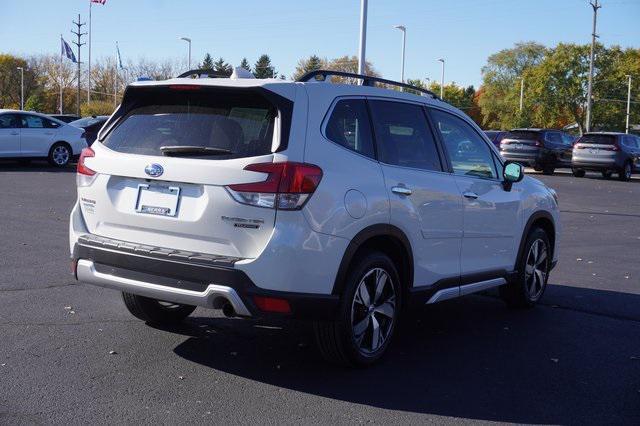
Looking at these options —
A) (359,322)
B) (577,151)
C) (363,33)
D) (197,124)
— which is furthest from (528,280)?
(577,151)

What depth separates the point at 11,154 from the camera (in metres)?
21.9

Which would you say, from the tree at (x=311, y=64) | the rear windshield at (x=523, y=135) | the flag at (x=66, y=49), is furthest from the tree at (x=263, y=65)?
the rear windshield at (x=523, y=135)

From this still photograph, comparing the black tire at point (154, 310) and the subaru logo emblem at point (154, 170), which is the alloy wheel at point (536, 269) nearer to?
the black tire at point (154, 310)

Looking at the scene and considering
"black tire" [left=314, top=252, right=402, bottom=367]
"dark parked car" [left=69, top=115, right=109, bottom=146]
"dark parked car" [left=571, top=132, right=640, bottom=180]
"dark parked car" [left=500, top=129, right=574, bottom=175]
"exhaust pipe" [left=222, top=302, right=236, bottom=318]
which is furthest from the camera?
"dark parked car" [left=500, top=129, right=574, bottom=175]

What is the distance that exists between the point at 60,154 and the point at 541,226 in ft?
60.3

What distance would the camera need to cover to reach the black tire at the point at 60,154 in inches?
905

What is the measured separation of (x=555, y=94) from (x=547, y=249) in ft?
267

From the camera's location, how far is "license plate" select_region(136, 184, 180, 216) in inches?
189

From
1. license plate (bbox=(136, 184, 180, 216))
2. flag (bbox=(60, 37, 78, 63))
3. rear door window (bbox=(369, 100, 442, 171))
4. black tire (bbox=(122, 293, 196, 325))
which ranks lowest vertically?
black tire (bbox=(122, 293, 196, 325))

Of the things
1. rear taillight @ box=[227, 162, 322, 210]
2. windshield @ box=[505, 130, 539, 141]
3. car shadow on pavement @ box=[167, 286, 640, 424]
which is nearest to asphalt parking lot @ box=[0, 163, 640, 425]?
car shadow on pavement @ box=[167, 286, 640, 424]

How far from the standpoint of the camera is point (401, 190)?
17.4ft

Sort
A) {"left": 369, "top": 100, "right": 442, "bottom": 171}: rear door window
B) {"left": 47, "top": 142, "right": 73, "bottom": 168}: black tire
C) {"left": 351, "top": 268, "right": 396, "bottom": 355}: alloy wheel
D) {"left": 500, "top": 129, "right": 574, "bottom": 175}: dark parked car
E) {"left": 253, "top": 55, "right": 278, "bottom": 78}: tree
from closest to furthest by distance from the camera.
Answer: {"left": 351, "top": 268, "right": 396, "bottom": 355}: alloy wheel, {"left": 369, "top": 100, "right": 442, "bottom": 171}: rear door window, {"left": 47, "top": 142, "right": 73, "bottom": 168}: black tire, {"left": 500, "top": 129, "right": 574, "bottom": 175}: dark parked car, {"left": 253, "top": 55, "right": 278, "bottom": 78}: tree

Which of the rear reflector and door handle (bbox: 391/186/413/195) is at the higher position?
door handle (bbox: 391/186/413/195)

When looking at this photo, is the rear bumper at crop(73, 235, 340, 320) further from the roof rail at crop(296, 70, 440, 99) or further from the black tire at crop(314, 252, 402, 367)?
the roof rail at crop(296, 70, 440, 99)
